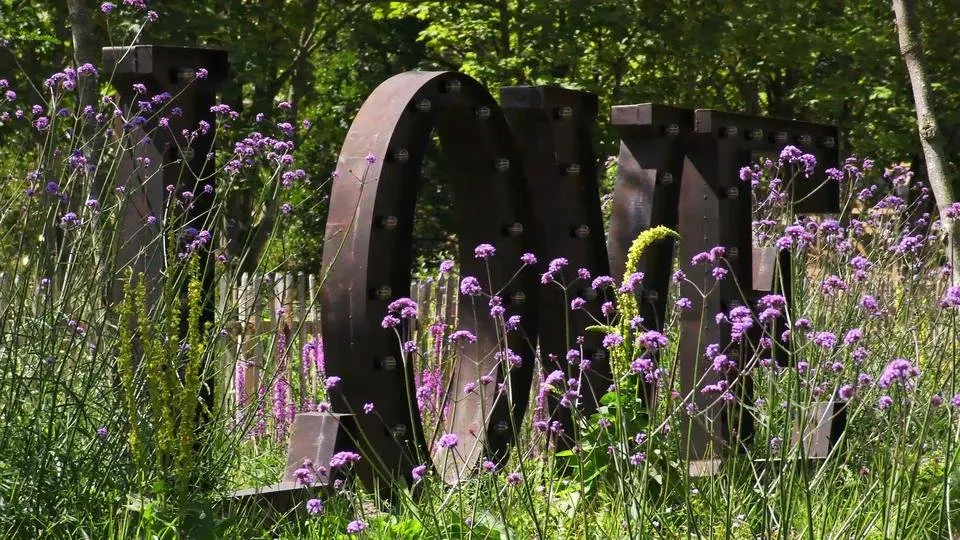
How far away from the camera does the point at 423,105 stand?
182 inches

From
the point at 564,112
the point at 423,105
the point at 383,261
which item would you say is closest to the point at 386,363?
the point at 383,261

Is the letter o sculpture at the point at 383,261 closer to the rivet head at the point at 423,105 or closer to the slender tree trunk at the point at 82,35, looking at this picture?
the rivet head at the point at 423,105

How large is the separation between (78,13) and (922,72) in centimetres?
371

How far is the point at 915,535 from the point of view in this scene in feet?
11.7

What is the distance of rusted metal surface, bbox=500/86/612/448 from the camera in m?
5.38

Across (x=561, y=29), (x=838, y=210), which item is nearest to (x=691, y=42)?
(x=561, y=29)

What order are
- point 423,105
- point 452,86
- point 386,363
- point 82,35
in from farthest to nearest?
point 82,35 → point 452,86 → point 423,105 → point 386,363

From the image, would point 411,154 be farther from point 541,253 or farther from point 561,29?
point 561,29

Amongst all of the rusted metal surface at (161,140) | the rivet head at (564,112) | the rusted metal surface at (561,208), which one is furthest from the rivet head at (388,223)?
the rivet head at (564,112)

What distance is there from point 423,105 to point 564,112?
1.02m

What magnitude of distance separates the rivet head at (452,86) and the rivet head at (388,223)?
2.11ft

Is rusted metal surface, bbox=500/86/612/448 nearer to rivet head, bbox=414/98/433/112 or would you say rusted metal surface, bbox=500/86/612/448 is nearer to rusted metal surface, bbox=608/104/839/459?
rusted metal surface, bbox=608/104/839/459

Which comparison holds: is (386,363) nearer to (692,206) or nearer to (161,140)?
(161,140)

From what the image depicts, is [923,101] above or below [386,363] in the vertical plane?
above
